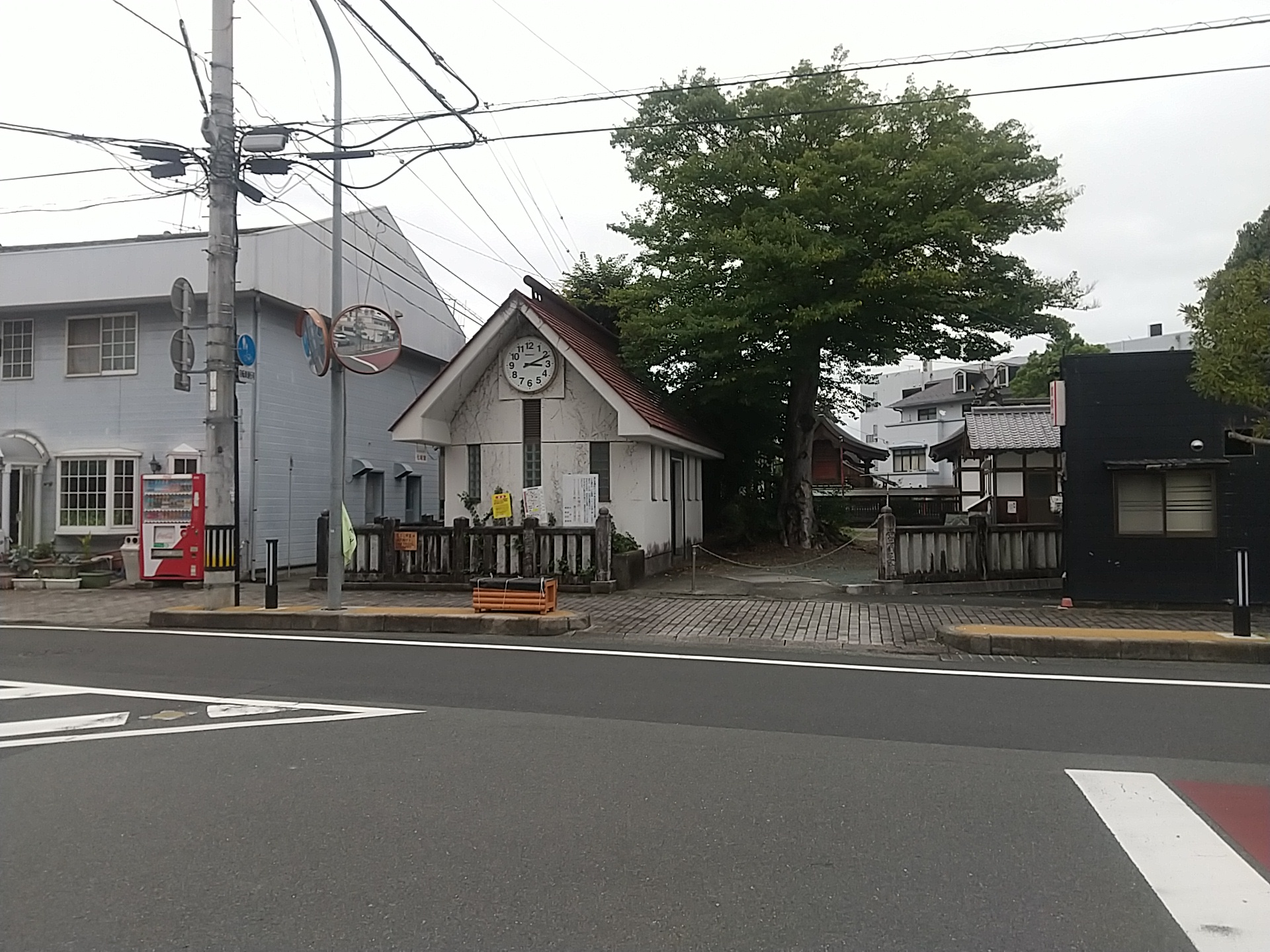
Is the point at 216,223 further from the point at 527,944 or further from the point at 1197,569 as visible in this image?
the point at 1197,569

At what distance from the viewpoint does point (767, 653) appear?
410 inches

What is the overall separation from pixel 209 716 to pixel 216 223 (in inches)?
338

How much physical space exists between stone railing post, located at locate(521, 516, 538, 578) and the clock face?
3444 mm

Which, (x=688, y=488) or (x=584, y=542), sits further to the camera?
(x=688, y=488)

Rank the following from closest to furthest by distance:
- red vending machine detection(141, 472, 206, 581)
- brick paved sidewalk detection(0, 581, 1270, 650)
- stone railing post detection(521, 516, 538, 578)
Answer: brick paved sidewalk detection(0, 581, 1270, 650)
stone railing post detection(521, 516, 538, 578)
red vending machine detection(141, 472, 206, 581)

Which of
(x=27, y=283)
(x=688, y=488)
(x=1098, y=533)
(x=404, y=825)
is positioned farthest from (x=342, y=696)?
(x=27, y=283)

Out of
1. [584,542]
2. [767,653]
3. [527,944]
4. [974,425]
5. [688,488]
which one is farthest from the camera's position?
[974,425]

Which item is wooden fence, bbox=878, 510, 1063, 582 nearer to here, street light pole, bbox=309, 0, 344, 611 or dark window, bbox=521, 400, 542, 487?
dark window, bbox=521, 400, 542, 487

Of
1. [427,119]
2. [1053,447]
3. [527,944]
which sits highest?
[427,119]

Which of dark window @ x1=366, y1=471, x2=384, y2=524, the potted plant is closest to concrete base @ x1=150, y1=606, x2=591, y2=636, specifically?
the potted plant

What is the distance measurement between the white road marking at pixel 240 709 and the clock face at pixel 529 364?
1158 cm

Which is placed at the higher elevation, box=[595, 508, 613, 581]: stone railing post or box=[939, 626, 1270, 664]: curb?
box=[595, 508, 613, 581]: stone railing post

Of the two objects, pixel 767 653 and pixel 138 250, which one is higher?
pixel 138 250

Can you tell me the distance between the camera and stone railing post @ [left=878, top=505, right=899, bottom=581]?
622 inches
